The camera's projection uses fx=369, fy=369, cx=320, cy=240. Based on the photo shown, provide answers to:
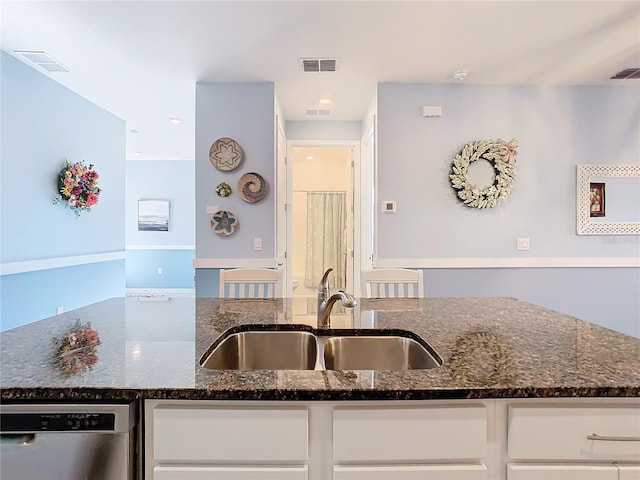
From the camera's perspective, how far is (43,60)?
117 inches

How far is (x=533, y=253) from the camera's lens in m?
3.40

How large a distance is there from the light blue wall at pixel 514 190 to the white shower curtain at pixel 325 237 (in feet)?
8.53

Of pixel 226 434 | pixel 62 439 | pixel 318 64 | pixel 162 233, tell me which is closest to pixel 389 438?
pixel 226 434

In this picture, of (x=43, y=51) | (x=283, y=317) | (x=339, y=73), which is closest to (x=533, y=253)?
(x=339, y=73)

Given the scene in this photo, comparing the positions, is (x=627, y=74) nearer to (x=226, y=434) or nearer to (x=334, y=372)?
(x=334, y=372)

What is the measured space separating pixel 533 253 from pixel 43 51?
4.40 metres

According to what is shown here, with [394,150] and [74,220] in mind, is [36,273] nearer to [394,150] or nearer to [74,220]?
[74,220]

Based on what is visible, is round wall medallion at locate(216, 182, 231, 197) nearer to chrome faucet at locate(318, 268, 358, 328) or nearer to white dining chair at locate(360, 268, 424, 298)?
white dining chair at locate(360, 268, 424, 298)

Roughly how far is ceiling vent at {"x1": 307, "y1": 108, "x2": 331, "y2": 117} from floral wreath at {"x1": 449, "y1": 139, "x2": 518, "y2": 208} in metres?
1.53

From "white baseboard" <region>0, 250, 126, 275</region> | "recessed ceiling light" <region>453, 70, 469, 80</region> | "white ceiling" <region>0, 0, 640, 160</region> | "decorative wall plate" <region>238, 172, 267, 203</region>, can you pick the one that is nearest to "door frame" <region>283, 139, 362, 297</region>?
"white ceiling" <region>0, 0, 640, 160</region>

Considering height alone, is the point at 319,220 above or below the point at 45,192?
below

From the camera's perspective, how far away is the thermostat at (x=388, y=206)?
3371 millimetres

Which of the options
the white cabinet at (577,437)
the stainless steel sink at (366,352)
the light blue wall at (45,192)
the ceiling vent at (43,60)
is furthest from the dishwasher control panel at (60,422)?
the ceiling vent at (43,60)

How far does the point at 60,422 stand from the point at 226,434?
1.21ft
